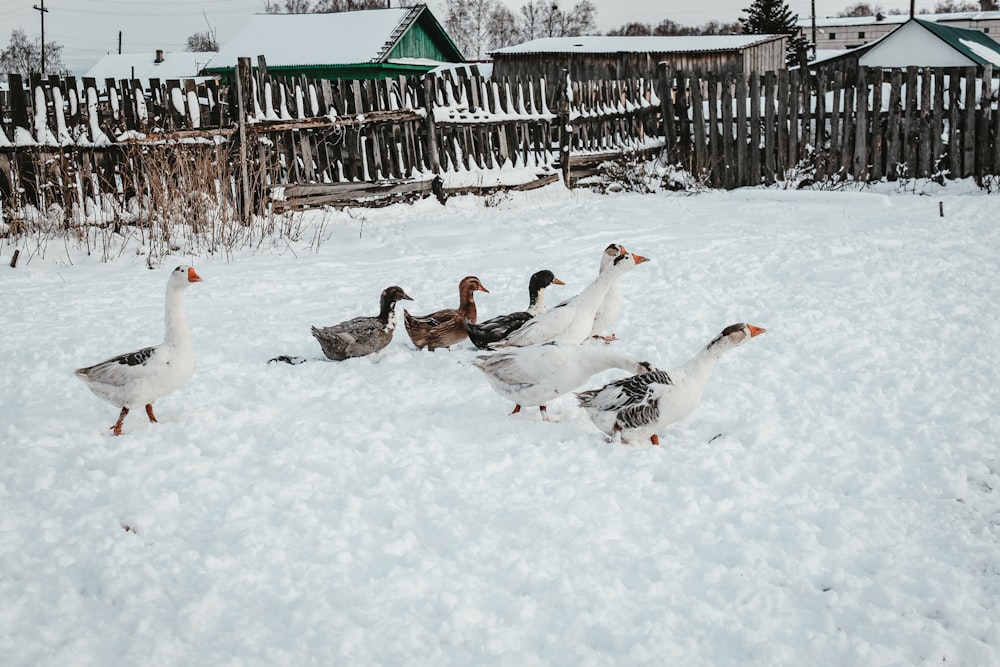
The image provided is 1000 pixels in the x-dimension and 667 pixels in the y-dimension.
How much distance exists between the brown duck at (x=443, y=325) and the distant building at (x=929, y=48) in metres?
26.7

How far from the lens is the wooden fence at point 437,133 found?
972cm

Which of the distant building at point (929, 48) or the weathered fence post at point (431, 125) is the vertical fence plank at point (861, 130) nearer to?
the weathered fence post at point (431, 125)

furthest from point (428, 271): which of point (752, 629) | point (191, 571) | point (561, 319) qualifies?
point (752, 629)

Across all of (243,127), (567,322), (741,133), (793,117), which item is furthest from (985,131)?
(243,127)

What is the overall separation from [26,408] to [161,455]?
1.38 metres

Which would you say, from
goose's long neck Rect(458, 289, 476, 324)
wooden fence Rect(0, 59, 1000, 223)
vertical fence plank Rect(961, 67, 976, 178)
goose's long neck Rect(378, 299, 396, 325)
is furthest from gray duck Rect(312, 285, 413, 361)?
vertical fence plank Rect(961, 67, 976, 178)

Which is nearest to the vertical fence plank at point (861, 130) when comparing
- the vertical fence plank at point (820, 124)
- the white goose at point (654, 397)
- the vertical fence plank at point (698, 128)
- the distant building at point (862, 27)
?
the vertical fence plank at point (820, 124)

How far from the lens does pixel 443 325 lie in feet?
20.3

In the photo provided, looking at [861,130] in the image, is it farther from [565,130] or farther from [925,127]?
[565,130]

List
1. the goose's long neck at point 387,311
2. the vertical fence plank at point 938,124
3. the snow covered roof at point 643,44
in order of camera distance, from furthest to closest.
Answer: the snow covered roof at point 643,44
the vertical fence plank at point 938,124
the goose's long neck at point 387,311

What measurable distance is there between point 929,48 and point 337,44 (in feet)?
76.0

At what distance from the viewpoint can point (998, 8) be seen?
289ft

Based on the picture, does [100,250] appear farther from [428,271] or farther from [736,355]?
[736,355]

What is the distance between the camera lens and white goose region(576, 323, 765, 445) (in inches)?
172
